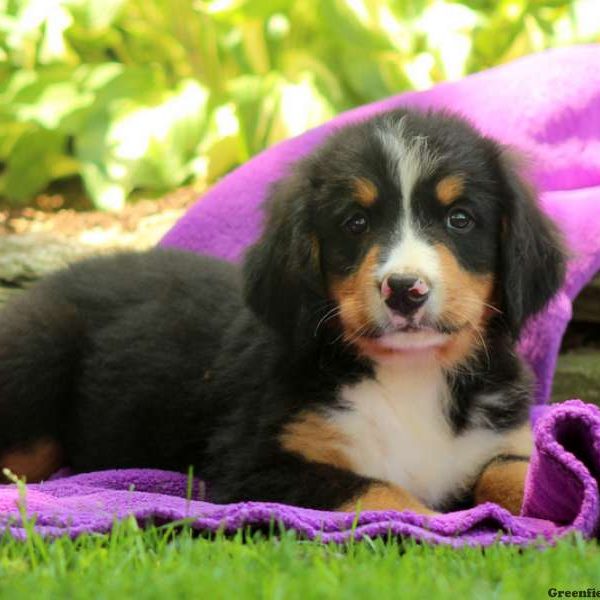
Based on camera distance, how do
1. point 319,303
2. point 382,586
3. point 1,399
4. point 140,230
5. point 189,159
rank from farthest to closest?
point 189,159, point 140,230, point 1,399, point 319,303, point 382,586

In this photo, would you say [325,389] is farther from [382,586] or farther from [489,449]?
[382,586]

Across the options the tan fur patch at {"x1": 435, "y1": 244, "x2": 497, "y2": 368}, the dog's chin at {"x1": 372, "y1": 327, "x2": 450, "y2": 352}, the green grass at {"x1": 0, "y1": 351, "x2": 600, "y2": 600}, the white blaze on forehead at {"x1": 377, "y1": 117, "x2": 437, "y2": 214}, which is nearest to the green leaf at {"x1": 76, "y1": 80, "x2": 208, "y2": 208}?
the white blaze on forehead at {"x1": 377, "y1": 117, "x2": 437, "y2": 214}

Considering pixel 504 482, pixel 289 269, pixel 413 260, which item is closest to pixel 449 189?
pixel 413 260

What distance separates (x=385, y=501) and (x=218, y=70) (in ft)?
15.8

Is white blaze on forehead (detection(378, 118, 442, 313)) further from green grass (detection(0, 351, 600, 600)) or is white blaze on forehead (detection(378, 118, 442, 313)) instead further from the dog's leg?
green grass (detection(0, 351, 600, 600))

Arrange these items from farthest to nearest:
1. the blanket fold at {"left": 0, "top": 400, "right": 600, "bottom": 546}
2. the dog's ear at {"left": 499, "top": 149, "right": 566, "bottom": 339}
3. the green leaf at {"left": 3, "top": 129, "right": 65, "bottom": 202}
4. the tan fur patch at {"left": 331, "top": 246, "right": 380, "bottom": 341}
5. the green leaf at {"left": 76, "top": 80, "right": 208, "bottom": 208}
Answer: the green leaf at {"left": 3, "top": 129, "right": 65, "bottom": 202} < the green leaf at {"left": 76, "top": 80, "right": 208, "bottom": 208} < the dog's ear at {"left": 499, "top": 149, "right": 566, "bottom": 339} < the tan fur patch at {"left": 331, "top": 246, "right": 380, "bottom": 341} < the blanket fold at {"left": 0, "top": 400, "right": 600, "bottom": 546}

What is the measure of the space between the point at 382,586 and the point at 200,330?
2.49 metres

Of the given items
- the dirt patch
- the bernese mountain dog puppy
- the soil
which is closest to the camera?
the bernese mountain dog puppy

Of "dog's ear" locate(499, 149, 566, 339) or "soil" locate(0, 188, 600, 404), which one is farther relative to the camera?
"soil" locate(0, 188, 600, 404)

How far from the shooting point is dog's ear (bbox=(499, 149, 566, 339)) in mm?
4375

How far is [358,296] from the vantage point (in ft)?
13.6

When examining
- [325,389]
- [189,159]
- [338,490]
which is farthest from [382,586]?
[189,159]

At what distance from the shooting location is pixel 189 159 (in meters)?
8.12

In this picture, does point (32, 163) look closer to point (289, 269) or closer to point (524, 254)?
point (289, 269)
